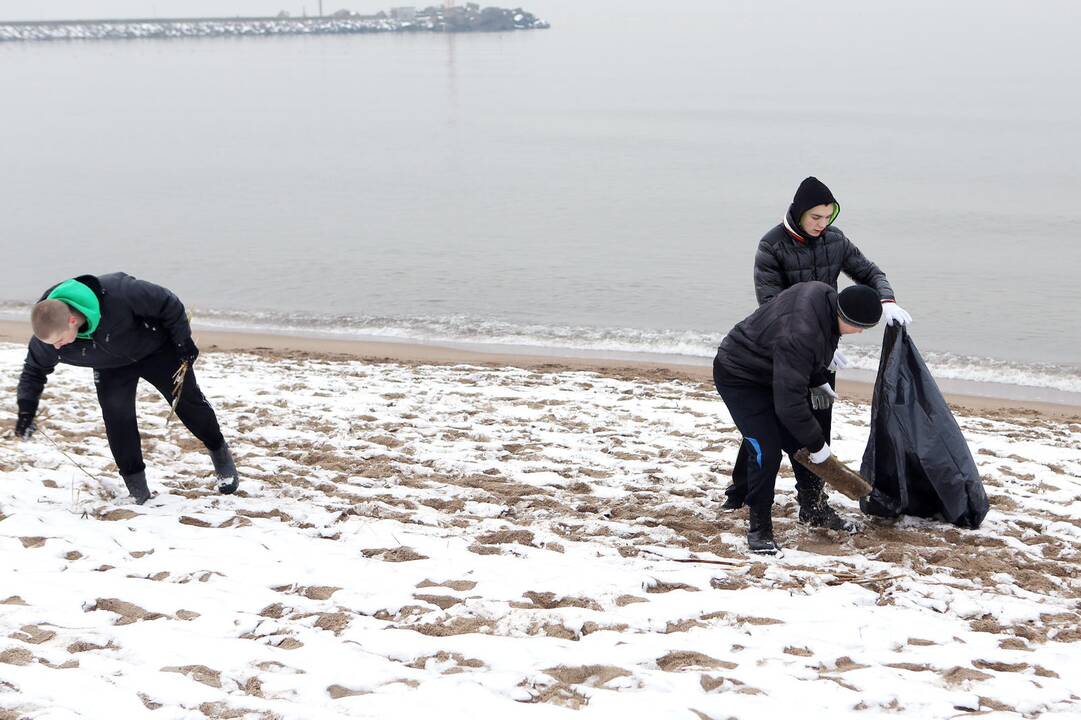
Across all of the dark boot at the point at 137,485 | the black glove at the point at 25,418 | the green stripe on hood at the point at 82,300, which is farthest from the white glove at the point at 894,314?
the black glove at the point at 25,418

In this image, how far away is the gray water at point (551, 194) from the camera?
54.0 feet

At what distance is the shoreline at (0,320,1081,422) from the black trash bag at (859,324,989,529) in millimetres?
4640

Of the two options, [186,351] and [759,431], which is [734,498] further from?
[186,351]

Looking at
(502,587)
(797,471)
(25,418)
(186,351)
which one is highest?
(186,351)

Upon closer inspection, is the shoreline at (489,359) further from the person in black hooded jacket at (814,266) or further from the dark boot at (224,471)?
the dark boot at (224,471)

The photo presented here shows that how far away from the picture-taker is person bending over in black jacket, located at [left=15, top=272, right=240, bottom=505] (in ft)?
15.7

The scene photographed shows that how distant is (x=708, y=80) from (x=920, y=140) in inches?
1363

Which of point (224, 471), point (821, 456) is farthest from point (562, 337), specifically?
point (821, 456)

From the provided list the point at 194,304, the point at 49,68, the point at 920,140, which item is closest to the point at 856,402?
the point at 194,304

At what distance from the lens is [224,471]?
5902mm

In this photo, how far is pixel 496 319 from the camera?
51.2ft

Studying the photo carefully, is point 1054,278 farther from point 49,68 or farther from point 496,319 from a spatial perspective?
point 49,68

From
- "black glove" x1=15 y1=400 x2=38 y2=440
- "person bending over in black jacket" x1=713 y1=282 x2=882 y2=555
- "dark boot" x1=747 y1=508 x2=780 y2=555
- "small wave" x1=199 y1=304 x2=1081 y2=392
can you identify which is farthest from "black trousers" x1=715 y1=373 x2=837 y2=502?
"small wave" x1=199 y1=304 x2=1081 y2=392

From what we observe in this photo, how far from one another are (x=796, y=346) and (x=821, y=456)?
0.71 meters
